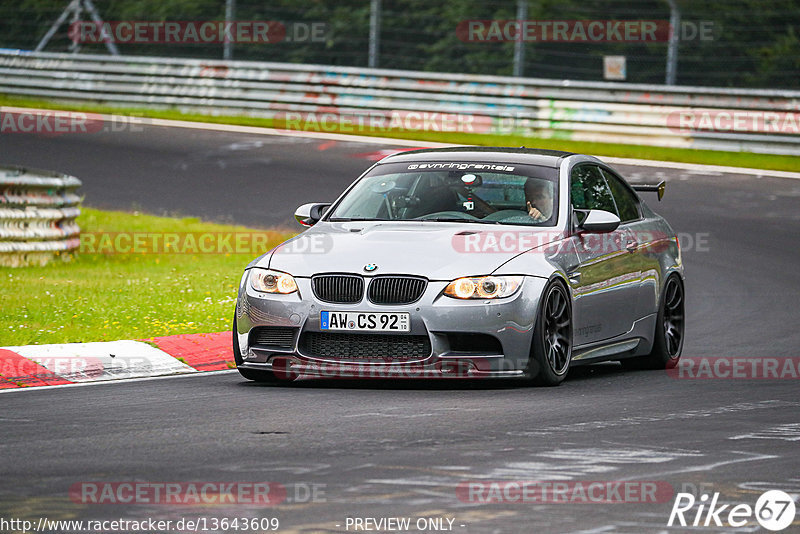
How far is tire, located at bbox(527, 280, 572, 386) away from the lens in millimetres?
9883

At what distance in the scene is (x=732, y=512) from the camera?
20.8 ft

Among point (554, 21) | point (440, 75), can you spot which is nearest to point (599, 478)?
point (440, 75)

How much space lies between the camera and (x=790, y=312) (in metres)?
14.7

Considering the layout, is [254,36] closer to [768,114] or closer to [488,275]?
[768,114]

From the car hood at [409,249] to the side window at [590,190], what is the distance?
76cm

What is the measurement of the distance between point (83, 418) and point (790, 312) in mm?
7987
